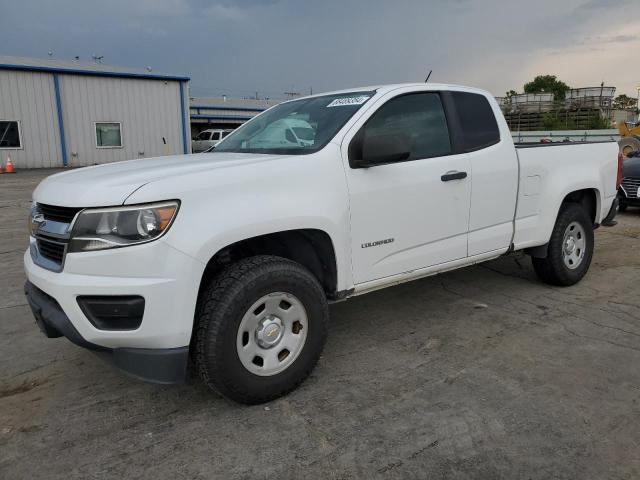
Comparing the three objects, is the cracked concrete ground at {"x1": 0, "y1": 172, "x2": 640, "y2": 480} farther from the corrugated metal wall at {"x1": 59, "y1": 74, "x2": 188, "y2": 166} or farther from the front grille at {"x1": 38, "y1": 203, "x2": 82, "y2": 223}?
the corrugated metal wall at {"x1": 59, "y1": 74, "x2": 188, "y2": 166}

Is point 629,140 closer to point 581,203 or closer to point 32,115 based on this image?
point 581,203

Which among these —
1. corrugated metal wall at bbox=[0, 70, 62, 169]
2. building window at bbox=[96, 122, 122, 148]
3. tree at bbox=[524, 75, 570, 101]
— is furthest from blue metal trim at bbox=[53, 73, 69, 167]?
tree at bbox=[524, 75, 570, 101]

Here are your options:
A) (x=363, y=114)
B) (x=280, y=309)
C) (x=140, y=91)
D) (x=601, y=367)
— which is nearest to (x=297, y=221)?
(x=280, y=309)

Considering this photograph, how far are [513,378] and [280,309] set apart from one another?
1.55 metres

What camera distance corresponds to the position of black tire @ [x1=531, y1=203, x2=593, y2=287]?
483 centimetres

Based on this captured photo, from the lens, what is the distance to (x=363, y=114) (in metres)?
3.45

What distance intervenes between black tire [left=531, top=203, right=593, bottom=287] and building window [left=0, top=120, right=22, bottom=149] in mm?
23444

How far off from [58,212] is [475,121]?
3110 millimetres

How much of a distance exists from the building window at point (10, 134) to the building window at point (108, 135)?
324 centimetres

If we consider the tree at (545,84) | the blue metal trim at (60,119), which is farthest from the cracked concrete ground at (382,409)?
the tree at (545,84)

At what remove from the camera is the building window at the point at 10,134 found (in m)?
22.2

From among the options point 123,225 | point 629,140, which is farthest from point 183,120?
point 123,225

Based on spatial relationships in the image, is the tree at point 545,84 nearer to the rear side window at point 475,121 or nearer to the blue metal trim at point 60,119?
the blue metal trim at point 60,119

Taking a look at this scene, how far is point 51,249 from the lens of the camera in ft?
9.23
